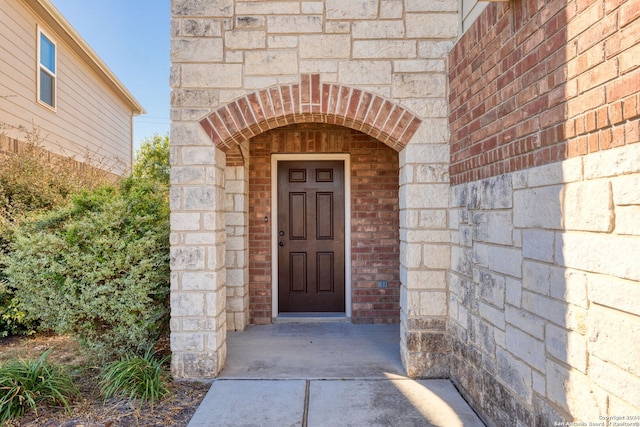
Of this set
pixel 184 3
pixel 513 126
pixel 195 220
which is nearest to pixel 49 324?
pixel 195 220

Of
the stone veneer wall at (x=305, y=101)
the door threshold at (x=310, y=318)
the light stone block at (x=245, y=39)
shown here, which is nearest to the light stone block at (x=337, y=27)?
the stone veneer wall at (x=305, y=101)

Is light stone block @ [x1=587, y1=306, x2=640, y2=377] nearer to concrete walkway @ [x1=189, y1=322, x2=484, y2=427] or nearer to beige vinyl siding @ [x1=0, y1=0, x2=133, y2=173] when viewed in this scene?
concrete walkway @ [x1=189, y1=322, x2=484, y2=427]

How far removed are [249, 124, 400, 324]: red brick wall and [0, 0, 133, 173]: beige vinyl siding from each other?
12.4ft

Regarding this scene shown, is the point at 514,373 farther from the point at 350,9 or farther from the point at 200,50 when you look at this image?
the point at 200,50

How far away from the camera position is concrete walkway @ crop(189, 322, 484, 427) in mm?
2578

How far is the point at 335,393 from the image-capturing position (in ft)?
9.55

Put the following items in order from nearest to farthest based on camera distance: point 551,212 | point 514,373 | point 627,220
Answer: point 627,220 < point 551,212 < point 514,373

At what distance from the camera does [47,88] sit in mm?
6609

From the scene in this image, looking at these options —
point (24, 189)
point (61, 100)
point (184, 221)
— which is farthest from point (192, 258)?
point (61, 100)

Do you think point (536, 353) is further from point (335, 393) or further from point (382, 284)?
point (382, 284)

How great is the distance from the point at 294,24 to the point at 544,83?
203 cm

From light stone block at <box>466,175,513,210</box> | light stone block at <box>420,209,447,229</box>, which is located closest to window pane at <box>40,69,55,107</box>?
light stone block at <box>420,209,447,229</box>

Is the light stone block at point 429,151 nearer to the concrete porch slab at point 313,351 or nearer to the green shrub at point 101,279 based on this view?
the concrete porch slab at point 313,351

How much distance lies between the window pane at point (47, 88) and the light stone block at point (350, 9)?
5663 mm
